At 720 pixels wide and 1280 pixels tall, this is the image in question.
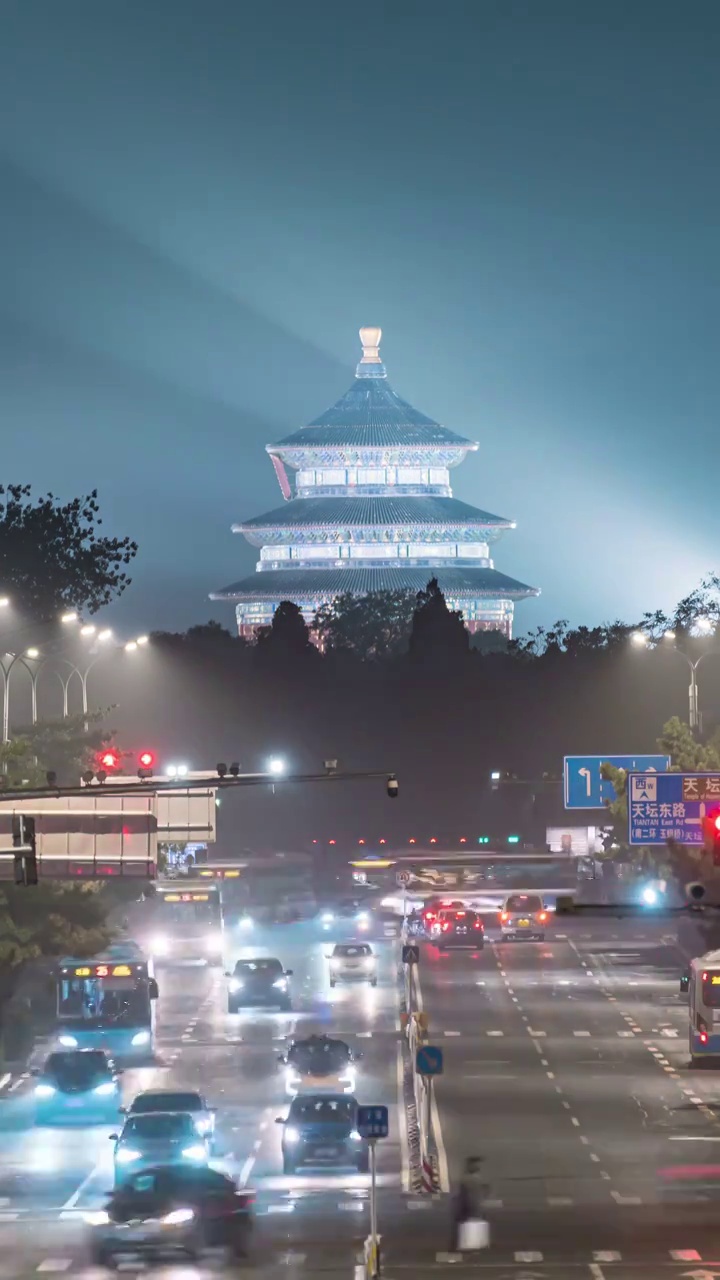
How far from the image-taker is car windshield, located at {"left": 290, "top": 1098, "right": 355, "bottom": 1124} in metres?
47.1

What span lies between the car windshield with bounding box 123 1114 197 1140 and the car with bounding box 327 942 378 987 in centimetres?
4664

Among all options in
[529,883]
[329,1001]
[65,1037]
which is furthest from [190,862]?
[65,1037]

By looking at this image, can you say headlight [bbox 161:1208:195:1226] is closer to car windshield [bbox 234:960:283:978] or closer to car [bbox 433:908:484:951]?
car windshield [bbox 234:960:283:978]

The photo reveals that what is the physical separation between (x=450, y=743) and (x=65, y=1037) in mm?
129119

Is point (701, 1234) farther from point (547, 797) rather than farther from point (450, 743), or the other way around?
point (450, 743)

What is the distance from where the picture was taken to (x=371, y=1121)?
1545 inches

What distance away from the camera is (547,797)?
571 ft

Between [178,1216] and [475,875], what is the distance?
112147mm

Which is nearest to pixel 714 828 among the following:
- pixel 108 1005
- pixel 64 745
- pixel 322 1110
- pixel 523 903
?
pixel 322 1110

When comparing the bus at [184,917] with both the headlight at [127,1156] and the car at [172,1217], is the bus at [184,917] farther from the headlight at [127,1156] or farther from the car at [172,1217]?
the car at [172,1217]

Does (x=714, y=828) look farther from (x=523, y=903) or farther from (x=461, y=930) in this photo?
(x=523, y=903)

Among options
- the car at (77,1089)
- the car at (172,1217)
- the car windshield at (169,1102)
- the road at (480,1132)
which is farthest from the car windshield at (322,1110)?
the car at (77,1089)

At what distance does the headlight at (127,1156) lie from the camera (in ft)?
134

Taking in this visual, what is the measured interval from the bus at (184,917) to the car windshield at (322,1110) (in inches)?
2463
